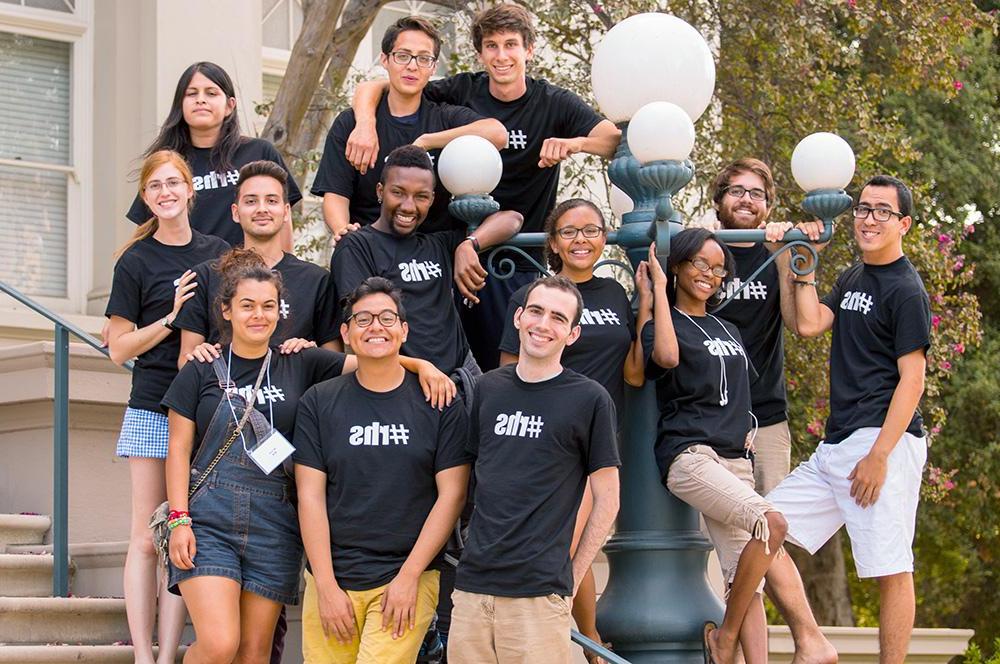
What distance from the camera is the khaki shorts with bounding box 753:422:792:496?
6.78 metres

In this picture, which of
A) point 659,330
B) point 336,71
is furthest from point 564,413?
point 336,71

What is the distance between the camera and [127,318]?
6246mm

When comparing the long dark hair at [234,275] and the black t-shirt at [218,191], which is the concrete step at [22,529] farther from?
the long dark hair at [234,275]

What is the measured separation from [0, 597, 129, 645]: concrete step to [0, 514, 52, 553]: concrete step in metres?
1.11

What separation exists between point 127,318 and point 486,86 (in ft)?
6.35

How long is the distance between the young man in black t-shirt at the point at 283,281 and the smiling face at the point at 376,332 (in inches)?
14.9

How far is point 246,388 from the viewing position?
581cm

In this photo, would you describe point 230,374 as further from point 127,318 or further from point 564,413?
point 564,413

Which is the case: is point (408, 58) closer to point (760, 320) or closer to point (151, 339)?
point (151, 339)

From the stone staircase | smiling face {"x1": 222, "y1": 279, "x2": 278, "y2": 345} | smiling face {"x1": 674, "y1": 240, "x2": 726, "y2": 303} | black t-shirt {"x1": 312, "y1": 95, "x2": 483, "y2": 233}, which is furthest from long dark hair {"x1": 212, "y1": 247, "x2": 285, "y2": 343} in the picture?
smiling face {"x1": 674, "y1": 240, "x2": 726, "y2": 303}

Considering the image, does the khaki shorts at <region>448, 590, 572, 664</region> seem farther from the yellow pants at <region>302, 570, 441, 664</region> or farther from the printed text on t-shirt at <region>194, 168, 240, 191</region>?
the printed text on t-shirt at <region>194, 168, 240, 191</region>

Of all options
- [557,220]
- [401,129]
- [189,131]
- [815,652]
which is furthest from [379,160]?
[815,652]

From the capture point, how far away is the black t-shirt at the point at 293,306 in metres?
6.05

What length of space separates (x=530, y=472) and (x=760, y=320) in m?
1.79
